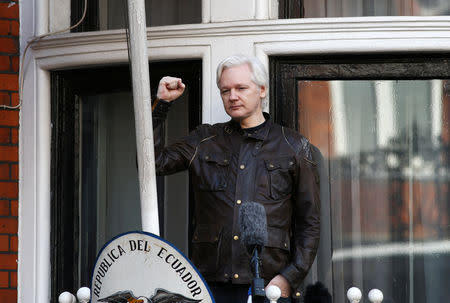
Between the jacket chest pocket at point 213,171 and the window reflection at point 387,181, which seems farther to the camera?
the window reflection at point 387,181

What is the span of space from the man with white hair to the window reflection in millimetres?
431

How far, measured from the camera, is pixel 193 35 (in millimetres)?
5484

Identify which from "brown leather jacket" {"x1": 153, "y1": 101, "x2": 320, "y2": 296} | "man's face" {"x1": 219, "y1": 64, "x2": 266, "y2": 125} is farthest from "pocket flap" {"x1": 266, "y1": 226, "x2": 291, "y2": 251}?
"man's face" {"x1": 219, "y1": 64, "x2": 266, "y2": 125}

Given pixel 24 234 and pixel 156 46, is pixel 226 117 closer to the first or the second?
pixel 156 46

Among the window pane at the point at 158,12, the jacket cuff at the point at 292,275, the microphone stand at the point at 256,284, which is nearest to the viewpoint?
the microphone stand at the point at 256,284

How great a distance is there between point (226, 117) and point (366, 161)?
2.31ft

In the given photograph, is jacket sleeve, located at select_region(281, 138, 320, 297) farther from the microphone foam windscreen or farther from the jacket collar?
the microphone foam windscreen

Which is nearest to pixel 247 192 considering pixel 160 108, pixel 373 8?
pixel 160 108

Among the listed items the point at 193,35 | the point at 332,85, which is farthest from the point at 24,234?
the point at 332,85

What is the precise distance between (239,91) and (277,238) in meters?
0.66

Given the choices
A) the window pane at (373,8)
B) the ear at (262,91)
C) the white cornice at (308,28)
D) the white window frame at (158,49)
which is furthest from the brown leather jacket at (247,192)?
the window pane at (373,8)

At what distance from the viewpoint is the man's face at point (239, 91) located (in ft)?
16.2

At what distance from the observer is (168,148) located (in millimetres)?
5086

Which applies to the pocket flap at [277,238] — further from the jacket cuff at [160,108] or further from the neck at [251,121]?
the jacket cuff at [160,108]
